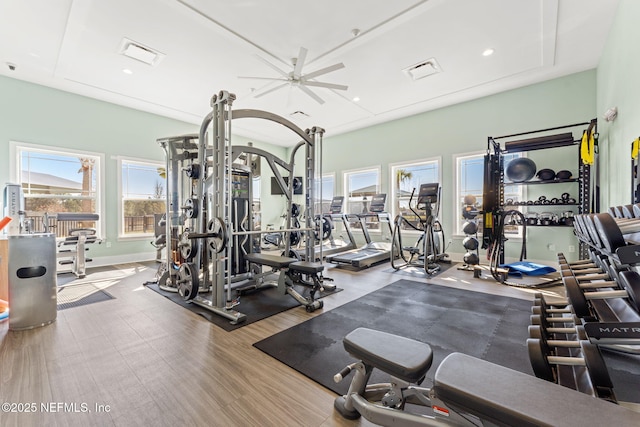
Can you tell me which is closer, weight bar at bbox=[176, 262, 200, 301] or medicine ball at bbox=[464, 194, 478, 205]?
weight bar at bbox=[176, 262, 200, 301]

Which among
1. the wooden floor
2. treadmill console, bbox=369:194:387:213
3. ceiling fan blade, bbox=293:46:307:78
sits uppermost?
ceiling fan blade, bbox=293:46:307:78

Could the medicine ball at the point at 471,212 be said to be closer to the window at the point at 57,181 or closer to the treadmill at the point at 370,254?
the treadmill at the point at 370,254

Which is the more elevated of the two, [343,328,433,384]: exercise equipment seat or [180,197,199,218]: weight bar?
[180,197,199,218]: weight bar

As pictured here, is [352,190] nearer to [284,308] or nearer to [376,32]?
[376,32]

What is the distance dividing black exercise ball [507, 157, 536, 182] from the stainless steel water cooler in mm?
7004

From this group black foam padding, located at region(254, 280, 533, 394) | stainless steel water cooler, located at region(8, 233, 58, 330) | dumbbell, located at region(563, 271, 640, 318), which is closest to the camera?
dumbbell, located at region(563, 271, 640, 318)

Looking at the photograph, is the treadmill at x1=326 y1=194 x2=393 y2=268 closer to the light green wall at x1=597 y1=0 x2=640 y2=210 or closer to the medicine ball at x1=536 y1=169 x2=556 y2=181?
the medicine ball at x1=536 y1=169 x2=556 y2=181

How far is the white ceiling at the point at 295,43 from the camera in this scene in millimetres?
3436

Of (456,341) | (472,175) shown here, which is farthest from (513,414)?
(472,175)

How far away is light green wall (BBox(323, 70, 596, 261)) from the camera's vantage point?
518cm

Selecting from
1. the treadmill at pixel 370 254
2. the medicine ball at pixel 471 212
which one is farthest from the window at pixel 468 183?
the treadmill at pixel 370 254

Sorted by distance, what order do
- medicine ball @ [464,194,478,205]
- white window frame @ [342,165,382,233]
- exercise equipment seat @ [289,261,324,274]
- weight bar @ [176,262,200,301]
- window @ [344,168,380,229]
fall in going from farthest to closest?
window @ [344,168,380,229] < white window frame @ [342,165,382,233] < medicine ball @ [464,194,478,205] < weight bar @ [176,262,200,301] < exercise equipment seat @ [289,261,324,274]

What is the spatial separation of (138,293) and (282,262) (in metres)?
2.28

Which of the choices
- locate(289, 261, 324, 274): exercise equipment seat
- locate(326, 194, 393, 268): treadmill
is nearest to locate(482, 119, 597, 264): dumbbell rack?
locate(326, 194, 393, 268): treadmill
